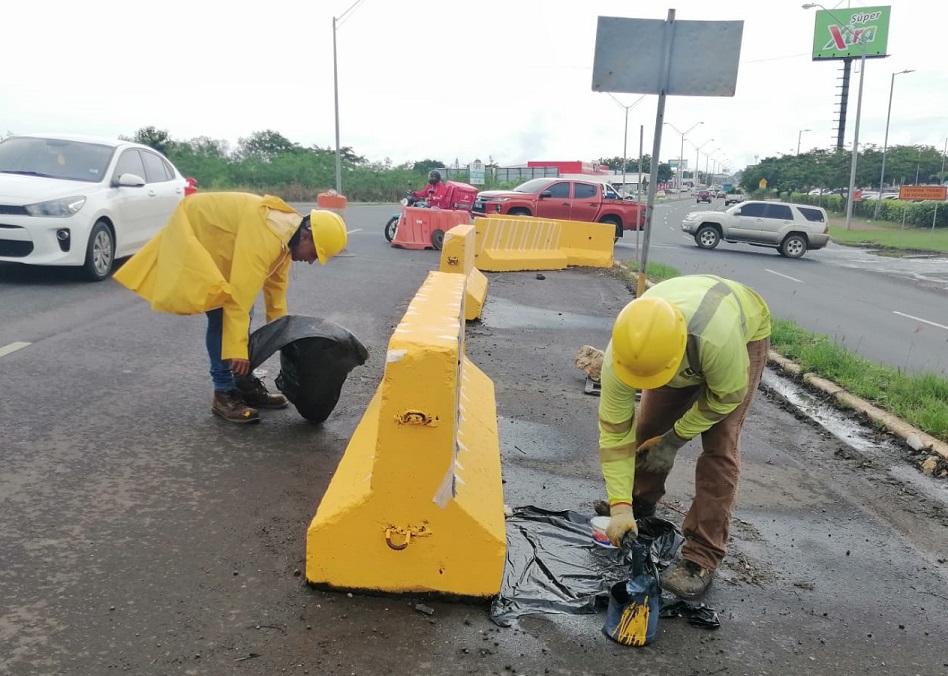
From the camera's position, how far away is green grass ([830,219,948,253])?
27.9m

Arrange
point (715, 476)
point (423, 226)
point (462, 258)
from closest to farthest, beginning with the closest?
1. point (715, 476)
2. point (462, 258)
3. point (423, 226)

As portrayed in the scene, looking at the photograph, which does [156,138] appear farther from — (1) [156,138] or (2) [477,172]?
(2) [477,172]

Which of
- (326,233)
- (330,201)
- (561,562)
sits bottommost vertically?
(561,562)

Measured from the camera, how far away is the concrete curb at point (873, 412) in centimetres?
523

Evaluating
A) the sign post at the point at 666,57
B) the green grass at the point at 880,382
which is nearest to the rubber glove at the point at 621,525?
the green grass at the point at 880,382

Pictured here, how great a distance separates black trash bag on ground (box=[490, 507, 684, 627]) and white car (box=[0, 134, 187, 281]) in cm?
683

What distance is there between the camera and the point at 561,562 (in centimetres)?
342

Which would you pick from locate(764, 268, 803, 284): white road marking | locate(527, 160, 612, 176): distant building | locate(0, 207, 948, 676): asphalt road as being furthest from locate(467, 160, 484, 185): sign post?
locate(0, 207, 948, 676): asphalt road

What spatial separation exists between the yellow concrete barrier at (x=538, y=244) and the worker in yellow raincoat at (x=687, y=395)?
10.1 metres

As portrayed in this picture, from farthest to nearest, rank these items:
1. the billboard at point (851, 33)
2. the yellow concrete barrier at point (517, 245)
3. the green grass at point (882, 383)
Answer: the billboard at point (851, 33) < the yellow concrete barrier at point (517, 245) < the green grass at point (882, 383)

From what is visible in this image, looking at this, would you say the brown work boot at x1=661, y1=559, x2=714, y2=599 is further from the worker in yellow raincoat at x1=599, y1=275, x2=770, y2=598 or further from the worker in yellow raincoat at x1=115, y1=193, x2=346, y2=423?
the worker in yellow raincoat at x1=115, y1=193, x2=346, y2=423

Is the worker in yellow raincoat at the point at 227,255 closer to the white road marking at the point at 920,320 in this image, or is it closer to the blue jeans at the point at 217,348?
the blue jeans at the point at 217,348

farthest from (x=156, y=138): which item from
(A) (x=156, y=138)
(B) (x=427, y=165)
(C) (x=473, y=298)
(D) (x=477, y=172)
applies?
(C) (x=473, y=298)

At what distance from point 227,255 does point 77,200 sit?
512 centimetres
